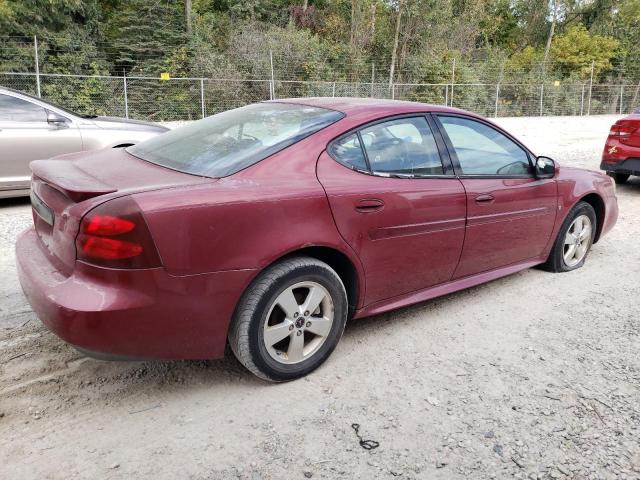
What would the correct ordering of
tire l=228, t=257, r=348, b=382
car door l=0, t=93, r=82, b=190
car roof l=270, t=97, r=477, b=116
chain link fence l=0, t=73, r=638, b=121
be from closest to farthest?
tire l=228, t=257, r=348, b=382 → car roof l=270, t=97, r=477, b=116 → car door l=0, t=93, r=82, b=190 → chain link fence l=0, t=73, r=638, b=121

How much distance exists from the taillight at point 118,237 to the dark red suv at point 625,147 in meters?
7.75

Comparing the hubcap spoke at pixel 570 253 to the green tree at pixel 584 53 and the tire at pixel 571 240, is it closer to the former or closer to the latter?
the tire at pixel 571 240

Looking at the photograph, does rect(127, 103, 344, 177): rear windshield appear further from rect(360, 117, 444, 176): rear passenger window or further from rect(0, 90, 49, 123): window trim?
rect(0, 90, 49, 123): window trim

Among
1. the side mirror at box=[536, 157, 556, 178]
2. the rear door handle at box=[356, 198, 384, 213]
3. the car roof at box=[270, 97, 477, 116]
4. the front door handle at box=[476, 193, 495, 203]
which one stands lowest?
the front door handle at box=[476, 193, 495, 203]

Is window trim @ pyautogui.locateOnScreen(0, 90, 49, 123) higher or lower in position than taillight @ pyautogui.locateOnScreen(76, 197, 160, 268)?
higher

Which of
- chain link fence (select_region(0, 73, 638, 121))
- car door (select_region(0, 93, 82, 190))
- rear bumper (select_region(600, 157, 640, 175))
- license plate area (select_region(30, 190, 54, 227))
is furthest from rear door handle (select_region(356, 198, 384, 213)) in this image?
chain link fence (select_region(0, 73, 638, 121))

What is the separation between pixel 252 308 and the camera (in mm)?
2738

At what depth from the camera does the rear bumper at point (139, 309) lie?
2.45m

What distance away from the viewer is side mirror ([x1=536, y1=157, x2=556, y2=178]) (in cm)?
425

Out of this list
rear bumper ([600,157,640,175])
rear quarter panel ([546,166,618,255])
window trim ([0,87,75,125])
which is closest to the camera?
rear quarter panel ([546,166,618,255])

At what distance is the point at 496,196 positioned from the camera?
12.7ft

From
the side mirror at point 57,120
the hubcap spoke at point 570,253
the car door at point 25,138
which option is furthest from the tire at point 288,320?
the side mirror at point 57,120

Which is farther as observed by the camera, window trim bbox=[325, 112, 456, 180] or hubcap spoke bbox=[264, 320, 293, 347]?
window trim bbox=[325, 112, 456, 180]

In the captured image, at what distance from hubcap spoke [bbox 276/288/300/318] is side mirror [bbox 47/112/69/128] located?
529 centimetres
